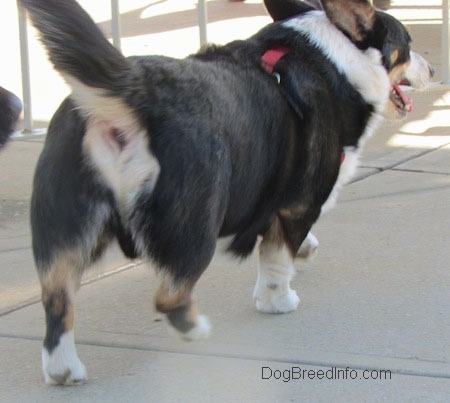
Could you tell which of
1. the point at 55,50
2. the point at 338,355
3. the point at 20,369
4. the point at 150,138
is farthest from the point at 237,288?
the point at 55,50

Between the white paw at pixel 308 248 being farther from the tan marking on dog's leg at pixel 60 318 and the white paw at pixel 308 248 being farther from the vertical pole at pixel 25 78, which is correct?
the vertical pole at pixel 25 78

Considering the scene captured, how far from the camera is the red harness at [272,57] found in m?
4.26

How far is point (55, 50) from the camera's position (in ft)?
11.0

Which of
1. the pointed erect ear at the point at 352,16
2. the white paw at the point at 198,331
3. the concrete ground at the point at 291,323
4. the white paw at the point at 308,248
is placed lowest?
the concrete ground at the point at 291,323

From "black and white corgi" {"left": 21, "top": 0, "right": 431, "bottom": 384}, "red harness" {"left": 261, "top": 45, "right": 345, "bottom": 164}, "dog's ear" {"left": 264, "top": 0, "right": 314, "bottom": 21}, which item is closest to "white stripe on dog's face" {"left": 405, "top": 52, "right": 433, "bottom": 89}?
"black and white corgi" {"left": 21, "top": 0, "right": 431, "bottom": 384}

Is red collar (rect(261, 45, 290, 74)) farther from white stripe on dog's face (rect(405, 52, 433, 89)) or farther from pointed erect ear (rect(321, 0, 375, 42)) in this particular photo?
white stripe on dog's face (rect(405, 52, 433, 89))

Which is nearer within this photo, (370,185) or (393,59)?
(393,59)

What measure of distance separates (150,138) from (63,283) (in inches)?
26.3

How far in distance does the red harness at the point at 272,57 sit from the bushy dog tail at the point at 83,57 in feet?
2.97

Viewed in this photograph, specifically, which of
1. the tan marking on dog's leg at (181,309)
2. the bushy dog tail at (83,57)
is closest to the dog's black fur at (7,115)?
the bushy dog tail at (83,57)

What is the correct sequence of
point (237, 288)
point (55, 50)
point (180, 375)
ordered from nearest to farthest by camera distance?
point (55, 50) < point (180, 375) < point (237, 288)

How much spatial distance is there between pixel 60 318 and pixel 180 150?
0.82 metres

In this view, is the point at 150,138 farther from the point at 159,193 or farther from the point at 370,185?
the point at 370,185

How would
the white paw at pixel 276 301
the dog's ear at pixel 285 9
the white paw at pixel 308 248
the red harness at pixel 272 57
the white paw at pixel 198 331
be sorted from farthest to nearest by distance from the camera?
the white paw at pixel 308 248 → the dog's ear at pixel 285 9 → the white paw at pixel 276 301 → the red harness at pixel 272 57 → the white paw at pixel 198 331
